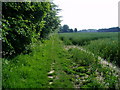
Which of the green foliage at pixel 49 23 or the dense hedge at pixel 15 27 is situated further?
the green foliage at pixel 49 23

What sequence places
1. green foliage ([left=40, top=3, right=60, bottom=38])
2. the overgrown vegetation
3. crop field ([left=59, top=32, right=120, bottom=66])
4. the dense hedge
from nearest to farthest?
the overgrown vegetation → the dense hedge → crop field ([left=59, top=32, right=120, bottom=66]) → green foliage ([left=40, top=3, right=60, bottom=38])

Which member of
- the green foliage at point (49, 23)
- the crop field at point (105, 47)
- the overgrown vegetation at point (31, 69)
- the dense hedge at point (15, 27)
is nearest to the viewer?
the overgrown vegetation at point (31, 69)

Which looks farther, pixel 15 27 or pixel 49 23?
pixel 49 23

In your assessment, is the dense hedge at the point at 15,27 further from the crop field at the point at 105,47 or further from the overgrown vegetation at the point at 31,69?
the crop field at the point at 105,47

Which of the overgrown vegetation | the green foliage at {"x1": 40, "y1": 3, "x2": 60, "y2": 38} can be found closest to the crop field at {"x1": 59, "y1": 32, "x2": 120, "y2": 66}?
the overgrown vegetation

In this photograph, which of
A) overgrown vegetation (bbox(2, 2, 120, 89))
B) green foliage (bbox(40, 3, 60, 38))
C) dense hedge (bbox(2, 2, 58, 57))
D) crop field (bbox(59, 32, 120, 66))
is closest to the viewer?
overgrown vegetation (bbox(2, 2, 120, 89))

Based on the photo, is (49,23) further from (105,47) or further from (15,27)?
(15,27)

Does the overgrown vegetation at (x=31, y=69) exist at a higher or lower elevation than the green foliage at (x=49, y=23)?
lower

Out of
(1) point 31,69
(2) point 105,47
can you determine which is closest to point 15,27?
(1) point 31,69

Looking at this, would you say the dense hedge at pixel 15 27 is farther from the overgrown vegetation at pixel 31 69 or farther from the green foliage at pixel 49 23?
the green foliage at pixel 49 23

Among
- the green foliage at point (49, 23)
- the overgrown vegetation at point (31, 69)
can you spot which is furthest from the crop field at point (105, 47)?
the green foliage at point (49, 23)

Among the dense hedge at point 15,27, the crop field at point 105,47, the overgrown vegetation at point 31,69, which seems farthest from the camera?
the crop field at point 105,47

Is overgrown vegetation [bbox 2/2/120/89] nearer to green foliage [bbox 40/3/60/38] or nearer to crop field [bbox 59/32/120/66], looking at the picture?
crop field [bbox 59/32/120/66]

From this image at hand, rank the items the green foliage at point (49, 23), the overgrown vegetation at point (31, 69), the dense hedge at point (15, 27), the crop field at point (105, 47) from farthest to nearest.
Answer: the green foliage at point (49, 23) → the crop field at point (105, 47) → the dense hedge at point (15, 27) → the overgrown vegetation at point (31, 69)
